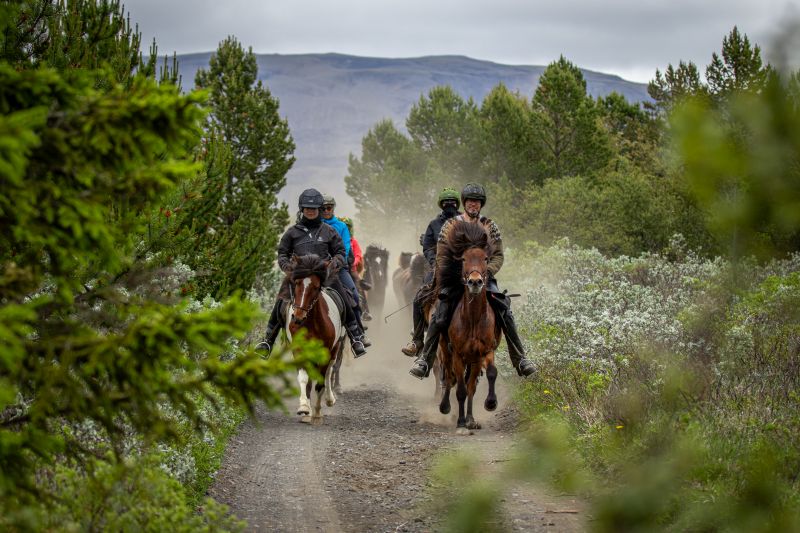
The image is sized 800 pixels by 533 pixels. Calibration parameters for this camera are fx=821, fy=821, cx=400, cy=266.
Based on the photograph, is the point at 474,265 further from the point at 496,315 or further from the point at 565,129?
the point at 565,129

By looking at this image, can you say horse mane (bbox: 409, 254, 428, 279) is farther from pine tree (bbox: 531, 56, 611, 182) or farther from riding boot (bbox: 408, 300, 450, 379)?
pine tree (bbox: 531, 56, 611, 182)

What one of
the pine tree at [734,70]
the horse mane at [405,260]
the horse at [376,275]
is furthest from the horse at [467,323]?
the horse at [376,275]

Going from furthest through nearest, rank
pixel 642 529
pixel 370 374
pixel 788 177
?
pixel 370 374 < pixel 788 177 < pixel 642 529

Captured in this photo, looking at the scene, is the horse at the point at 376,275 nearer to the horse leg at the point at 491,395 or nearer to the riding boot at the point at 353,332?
the riding boot at the point at 353,332

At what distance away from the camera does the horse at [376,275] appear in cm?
2489

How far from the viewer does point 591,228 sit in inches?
1200

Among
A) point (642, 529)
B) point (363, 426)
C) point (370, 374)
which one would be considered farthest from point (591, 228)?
point (642, 529)

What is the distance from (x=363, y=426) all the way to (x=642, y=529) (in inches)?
429

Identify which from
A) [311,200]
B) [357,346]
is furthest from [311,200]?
[357,346]

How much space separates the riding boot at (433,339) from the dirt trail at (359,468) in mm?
889

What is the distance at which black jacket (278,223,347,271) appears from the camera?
12.7 meters

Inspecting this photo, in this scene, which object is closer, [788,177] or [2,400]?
[788,177]

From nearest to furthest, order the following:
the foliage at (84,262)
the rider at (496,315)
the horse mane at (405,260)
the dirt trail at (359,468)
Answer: the foliage at (84,262) < the dirt trail at (359,468) < the rider at (496,315) < the horse mane at (405,260)

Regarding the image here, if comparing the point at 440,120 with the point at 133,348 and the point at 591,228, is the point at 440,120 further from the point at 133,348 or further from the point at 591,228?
the point at 133,348
